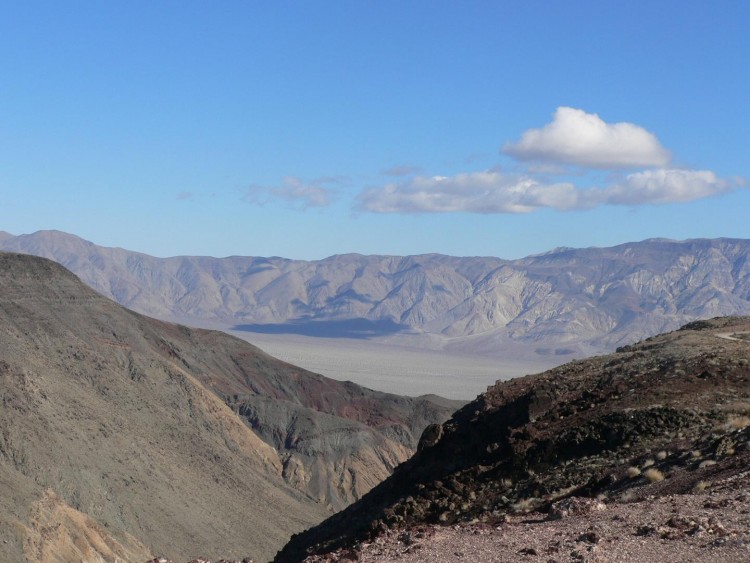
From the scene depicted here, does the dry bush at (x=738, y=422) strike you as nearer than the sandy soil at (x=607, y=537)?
No

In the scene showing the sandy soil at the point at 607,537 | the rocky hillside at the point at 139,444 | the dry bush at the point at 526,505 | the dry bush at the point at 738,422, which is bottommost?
the rocky hillside at the point at 139,444

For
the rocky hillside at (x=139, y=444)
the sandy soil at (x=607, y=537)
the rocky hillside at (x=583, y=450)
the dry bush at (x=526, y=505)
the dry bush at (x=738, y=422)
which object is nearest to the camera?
the sandy soil at (x=607, y=537)

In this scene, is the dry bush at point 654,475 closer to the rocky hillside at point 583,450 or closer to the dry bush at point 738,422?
the rocky hillside at point 583,450

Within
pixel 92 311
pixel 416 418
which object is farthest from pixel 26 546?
pixel 416 418

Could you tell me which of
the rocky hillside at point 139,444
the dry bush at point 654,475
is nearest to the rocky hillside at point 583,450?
the dry bush at point 654,475

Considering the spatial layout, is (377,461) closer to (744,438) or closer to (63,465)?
(63,465)

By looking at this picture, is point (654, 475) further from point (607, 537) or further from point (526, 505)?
point (607, 537)

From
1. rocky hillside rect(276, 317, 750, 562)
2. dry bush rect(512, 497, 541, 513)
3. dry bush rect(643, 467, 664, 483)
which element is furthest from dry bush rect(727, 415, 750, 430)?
dry bush rect(512, 497, 541, 513)
